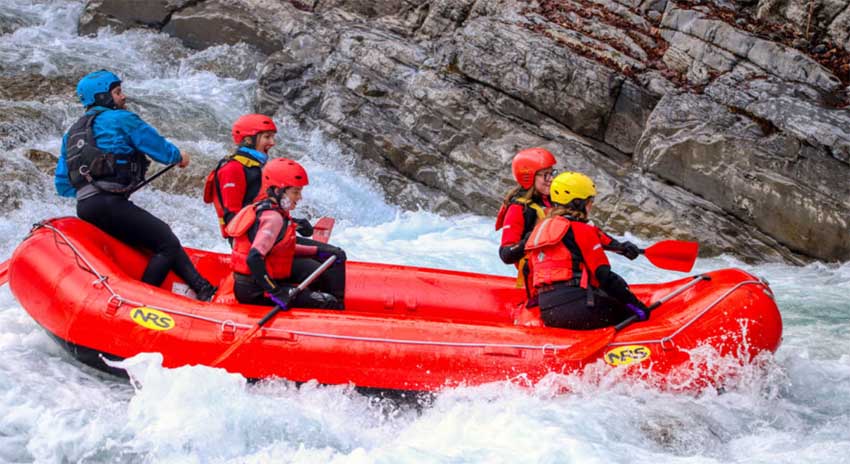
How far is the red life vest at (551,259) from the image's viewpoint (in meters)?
5.26

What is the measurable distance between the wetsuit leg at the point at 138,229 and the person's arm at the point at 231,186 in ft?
1.38

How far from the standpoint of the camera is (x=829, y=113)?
28.8 ft

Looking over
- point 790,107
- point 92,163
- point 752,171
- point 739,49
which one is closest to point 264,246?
point 92,163

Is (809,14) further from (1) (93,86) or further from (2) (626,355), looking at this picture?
(1) (93,86)

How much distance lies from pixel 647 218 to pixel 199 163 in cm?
496

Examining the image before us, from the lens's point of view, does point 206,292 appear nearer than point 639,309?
No

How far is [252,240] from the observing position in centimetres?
534

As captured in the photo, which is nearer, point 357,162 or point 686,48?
point 686,48

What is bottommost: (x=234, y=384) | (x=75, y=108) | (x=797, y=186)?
(x=75, y=108)

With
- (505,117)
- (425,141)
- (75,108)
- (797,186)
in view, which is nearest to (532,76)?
(505,117)

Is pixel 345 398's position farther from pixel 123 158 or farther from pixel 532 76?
pixel 532 76

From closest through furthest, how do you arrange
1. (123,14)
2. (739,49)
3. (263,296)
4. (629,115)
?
(263,296) → (739,49) → (629,115) → (123,14)

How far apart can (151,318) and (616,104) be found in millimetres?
6360

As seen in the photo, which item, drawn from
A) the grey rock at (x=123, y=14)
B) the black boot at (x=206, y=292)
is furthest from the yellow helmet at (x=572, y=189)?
the grey rock at (x=123, y=14)
